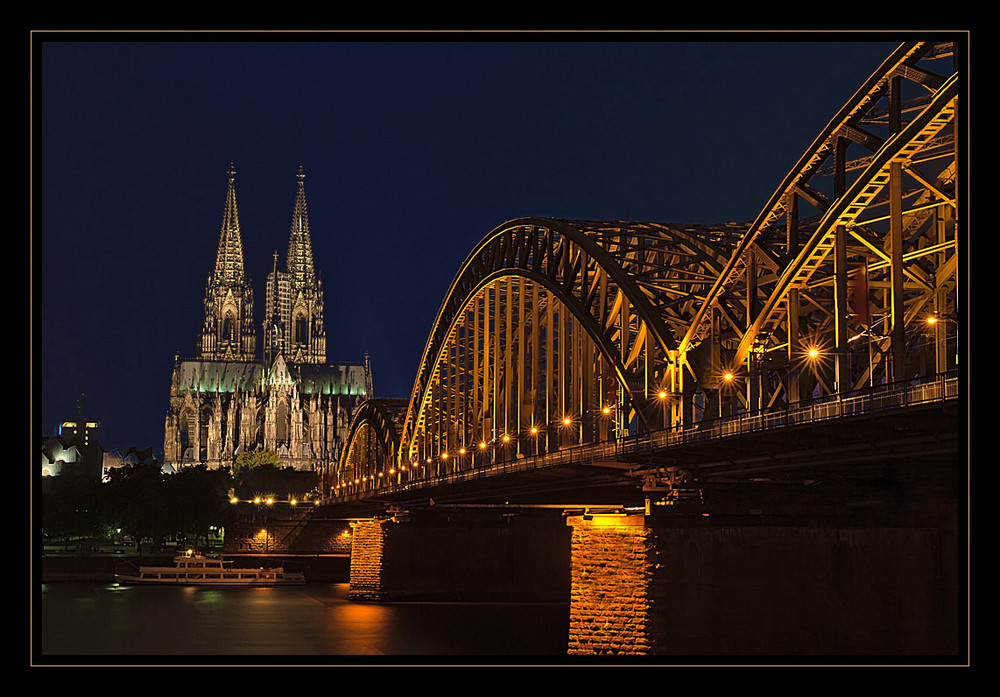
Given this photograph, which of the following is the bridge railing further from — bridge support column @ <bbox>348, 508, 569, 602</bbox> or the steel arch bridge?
bridge support column @ <bbox>348, 508, 569, 602</bbox>

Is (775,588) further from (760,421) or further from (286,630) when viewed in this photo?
(286,630)

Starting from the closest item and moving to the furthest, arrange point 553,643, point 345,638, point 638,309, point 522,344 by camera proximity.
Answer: point 638,309 < point 553,643 < point 345,638 < point 522,344

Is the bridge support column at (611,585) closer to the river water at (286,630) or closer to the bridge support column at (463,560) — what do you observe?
the river water at (286,630)

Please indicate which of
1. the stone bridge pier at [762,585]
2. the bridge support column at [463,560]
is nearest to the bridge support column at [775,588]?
the stone bridge pier at [762,585]

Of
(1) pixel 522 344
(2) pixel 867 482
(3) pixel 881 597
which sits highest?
(1) pixel 522 344

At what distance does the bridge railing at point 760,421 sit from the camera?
37906mm

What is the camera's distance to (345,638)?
85.1 m

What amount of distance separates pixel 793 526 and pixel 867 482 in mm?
3190

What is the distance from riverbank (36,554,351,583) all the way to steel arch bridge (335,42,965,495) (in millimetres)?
51776

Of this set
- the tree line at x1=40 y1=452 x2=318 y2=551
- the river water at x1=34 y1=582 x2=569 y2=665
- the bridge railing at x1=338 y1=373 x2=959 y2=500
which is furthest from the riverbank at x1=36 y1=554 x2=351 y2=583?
the bridge railing at x1=338 y1=373 x2=959 y2=500

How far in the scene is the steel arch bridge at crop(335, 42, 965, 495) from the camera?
152 feet
